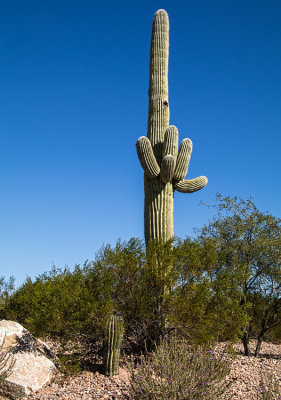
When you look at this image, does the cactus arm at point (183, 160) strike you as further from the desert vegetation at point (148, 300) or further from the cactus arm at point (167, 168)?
the desert vegetation at point (148, 300)

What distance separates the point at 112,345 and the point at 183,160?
15.9 feet

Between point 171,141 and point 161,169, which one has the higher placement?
point 171,141

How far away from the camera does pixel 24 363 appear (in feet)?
23.6

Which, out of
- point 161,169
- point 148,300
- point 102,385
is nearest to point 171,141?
point 161,169

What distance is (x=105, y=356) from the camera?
7676 mm

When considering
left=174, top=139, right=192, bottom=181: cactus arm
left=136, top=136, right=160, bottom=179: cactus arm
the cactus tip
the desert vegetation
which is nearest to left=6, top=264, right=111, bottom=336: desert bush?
the desert vegetation

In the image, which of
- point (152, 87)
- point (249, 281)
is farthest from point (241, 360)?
point (152, 87)

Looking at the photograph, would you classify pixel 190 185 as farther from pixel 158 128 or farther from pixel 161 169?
pixel 158 128

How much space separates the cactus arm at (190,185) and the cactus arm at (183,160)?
189 mm

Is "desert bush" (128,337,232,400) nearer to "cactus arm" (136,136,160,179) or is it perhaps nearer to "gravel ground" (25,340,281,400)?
"gravel ground" (25,340,281,400)

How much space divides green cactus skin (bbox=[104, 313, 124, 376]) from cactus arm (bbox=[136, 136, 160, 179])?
3.78 metres

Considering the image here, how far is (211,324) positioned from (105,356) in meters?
2.27

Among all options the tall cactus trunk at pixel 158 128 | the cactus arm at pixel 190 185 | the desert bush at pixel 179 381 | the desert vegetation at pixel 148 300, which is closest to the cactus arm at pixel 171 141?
the tall cactus trunk at pixel 158 128

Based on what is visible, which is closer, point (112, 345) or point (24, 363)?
point (24, 363)
